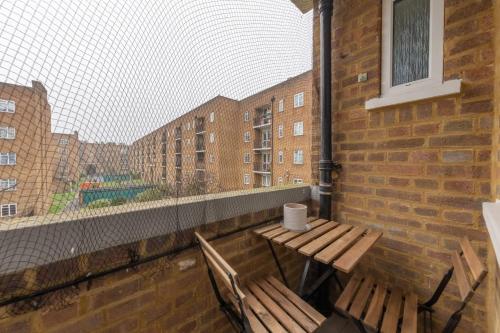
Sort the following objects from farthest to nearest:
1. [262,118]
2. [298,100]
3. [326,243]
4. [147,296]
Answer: [298,100]
[262,118]
[326,243]
[147,296]

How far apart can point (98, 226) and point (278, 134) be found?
4.65 feet

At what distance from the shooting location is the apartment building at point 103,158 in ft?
2.93

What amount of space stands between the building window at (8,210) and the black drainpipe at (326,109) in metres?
1.82

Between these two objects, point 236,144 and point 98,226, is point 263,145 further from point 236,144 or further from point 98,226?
point 98,226

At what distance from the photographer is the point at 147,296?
1115 mm

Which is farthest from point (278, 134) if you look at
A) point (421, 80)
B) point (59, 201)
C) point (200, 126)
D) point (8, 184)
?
point (8, 184)

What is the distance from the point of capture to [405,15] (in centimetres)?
158

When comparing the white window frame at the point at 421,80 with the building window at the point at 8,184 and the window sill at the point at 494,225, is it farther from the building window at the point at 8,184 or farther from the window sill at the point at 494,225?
the building window at the point at 8,184

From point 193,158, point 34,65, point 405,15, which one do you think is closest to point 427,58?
point 405,15

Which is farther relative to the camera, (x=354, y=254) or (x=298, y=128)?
(x=298, y=128)

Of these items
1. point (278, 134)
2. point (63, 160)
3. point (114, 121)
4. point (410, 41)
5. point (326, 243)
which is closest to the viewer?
point (63, 160)

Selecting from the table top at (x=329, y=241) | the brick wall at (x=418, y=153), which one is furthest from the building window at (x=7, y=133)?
the brick wall at (x=418, y=153)

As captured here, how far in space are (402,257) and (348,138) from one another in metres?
0.98

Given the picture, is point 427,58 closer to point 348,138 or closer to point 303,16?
point 348,138
